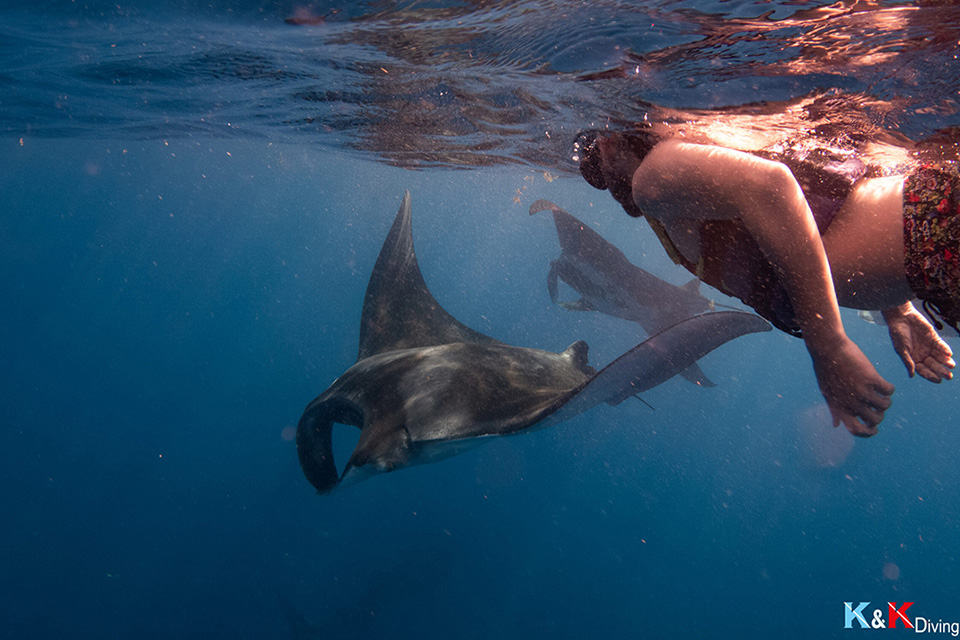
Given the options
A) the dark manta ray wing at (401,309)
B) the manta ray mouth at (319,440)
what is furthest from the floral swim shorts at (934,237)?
the dark manta ray wing at (401,309)

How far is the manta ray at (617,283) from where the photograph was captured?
357 inches

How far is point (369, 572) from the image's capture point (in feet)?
43.4

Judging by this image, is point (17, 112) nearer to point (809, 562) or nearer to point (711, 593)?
point (711, 593)

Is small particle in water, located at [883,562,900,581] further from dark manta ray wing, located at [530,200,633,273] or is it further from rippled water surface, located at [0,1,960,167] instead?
rippled water surface, located at [0,1,960,167]

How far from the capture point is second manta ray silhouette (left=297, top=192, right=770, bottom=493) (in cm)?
277

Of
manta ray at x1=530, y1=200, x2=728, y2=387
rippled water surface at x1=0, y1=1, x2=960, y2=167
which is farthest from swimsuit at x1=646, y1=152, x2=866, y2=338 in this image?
manta ray at x1=530, y1=200, x2=728, y2=387

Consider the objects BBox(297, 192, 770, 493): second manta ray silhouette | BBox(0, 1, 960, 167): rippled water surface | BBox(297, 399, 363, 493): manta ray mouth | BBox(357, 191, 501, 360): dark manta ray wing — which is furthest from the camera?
BBox(357, 191, 501, 360): dark manta ray wing

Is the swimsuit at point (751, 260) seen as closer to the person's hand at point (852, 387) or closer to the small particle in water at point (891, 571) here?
the person's hand at point (852, 387)

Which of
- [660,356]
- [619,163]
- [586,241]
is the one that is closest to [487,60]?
[619,163]

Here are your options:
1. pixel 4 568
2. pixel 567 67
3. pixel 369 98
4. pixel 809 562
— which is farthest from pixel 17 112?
pixel 809 562

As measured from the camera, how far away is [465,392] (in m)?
3.77

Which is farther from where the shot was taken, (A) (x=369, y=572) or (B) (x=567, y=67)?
(A) (x=369, y=572)

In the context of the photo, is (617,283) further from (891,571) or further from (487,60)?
(891,571)

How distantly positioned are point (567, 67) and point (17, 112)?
15.9m
